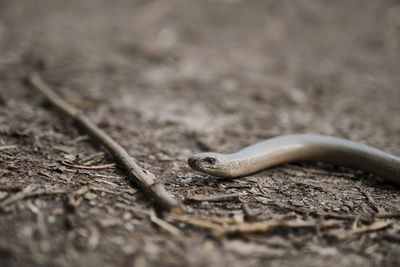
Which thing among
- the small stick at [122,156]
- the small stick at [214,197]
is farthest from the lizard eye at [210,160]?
the small stick at [122,156]

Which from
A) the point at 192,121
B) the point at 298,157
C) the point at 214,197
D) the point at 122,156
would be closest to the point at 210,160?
the point at 214,197

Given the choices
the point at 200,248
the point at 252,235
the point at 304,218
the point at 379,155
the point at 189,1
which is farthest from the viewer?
the point at 189,1

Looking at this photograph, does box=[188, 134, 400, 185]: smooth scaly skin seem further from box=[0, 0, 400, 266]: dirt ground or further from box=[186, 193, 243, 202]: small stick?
box=[186, 193, 243, 202]: small stick

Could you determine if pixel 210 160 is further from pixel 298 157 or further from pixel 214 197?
pixel 298 157

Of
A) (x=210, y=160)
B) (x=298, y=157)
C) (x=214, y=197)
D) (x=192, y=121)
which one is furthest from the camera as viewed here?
(x=192, y=121)

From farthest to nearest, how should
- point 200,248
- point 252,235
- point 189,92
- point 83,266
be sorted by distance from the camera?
point 189,92 < point 252,235 < point 200,248 < point 83,266

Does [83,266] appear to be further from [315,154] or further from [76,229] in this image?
[315,154]

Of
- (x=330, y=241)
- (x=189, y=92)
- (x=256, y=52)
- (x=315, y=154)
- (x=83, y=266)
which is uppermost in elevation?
(x=256, y=52)

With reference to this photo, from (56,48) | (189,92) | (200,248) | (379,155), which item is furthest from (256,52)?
(200,248)
